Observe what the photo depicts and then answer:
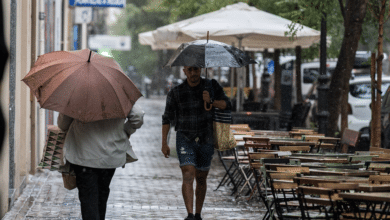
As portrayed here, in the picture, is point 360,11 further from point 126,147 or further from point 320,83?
point 126,147

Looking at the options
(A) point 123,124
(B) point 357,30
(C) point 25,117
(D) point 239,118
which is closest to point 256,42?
(D) point 239,118

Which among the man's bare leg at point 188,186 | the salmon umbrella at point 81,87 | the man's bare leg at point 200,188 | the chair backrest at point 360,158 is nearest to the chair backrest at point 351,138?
the chair backrest at point 360,158

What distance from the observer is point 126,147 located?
5.86m

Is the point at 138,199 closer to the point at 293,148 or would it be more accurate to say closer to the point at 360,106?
the point at 293,148

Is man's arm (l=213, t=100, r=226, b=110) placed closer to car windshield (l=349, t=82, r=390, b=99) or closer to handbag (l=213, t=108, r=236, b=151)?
handbag (l=213, t=108, r=236, b=151)

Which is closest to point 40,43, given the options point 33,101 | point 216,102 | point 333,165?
point 33,101

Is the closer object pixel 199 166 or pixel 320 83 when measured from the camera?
pixel 199 166

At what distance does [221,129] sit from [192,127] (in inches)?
12.5

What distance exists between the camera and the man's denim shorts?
7.09 meters

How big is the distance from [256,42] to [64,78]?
11.0 meters

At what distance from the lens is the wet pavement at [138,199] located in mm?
7922

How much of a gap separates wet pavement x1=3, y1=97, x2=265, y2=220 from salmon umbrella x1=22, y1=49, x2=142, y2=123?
2.57 meters

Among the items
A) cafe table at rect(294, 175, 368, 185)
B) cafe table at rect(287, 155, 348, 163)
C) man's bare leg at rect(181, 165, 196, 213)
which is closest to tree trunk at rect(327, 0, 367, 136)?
cafe table at rect(287, 155, 348, 163)

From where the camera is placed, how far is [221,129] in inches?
281
